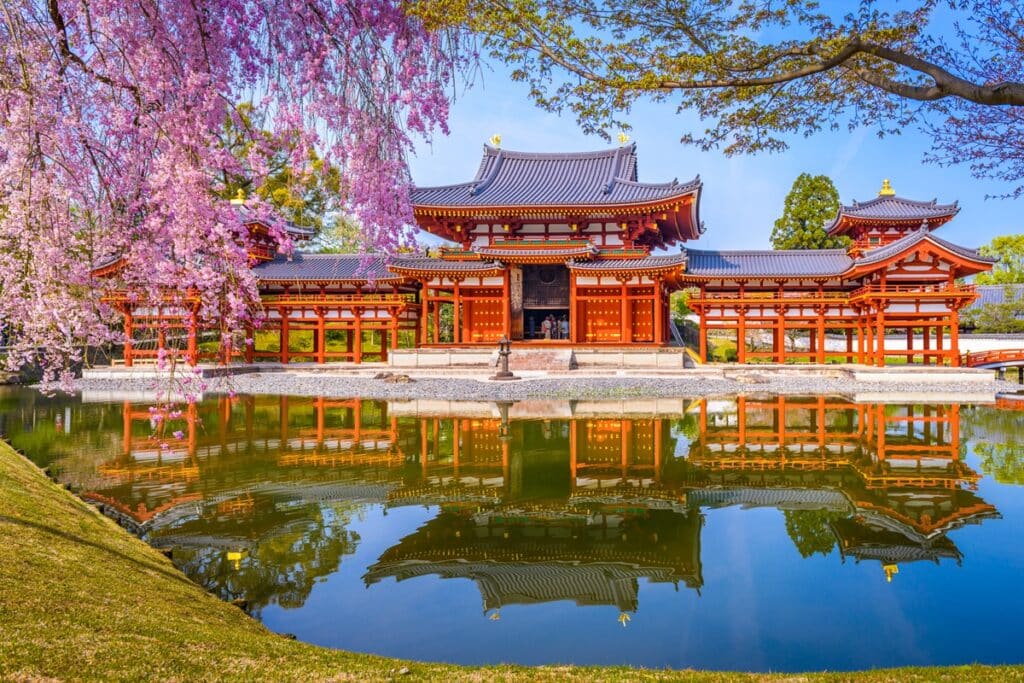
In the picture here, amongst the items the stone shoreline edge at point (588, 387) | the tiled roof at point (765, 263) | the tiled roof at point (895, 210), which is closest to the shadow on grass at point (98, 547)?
the stone shoreline edge at point (588, 387)

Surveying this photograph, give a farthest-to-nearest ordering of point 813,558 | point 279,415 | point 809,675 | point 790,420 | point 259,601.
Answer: point 279,415
point 790,420
point 813,558
point 259,601
point 809,675

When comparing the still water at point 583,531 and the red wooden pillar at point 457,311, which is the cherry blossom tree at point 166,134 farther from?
the red wooden pillar at point 457,311

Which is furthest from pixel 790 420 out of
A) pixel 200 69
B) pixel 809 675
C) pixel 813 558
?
pixel 200 69

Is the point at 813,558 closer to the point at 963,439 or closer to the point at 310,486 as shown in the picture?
the point at 310,486

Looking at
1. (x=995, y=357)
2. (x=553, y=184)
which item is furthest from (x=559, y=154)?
(x=995, y=357)

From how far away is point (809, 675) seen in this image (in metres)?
3.30

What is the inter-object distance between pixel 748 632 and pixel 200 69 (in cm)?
545

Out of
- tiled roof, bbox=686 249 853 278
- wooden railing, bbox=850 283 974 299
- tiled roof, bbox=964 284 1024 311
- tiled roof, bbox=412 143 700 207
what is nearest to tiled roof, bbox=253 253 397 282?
tiled roof, bbox=412 143 700 207

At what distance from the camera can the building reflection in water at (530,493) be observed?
5457 mm

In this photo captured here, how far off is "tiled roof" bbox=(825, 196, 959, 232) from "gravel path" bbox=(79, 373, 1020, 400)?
8.18m

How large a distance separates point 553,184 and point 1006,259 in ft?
132

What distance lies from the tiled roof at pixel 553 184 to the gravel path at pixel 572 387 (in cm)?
858

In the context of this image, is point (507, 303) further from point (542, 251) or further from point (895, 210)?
point (895, 210)

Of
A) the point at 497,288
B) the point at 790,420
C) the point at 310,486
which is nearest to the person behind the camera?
the point at 310,486
